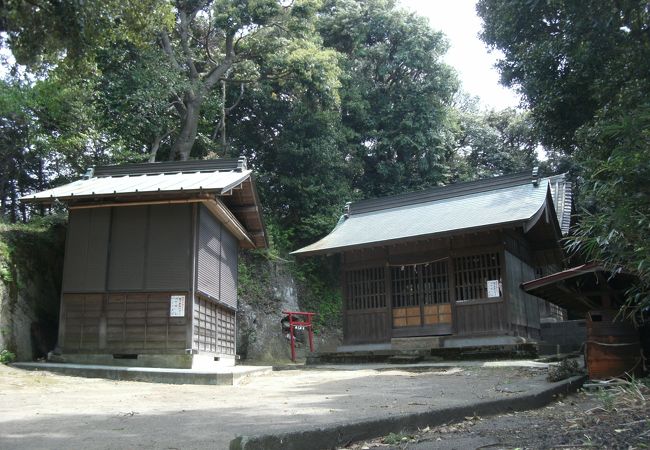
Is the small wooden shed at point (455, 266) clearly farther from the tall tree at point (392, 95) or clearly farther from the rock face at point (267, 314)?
the tall tree at point (392, 95)

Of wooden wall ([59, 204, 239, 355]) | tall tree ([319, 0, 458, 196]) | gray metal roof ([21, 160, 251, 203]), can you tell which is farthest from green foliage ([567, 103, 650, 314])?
tall tree ([319, 0, 458, 196])

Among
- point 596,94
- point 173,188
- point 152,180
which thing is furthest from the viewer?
point 152,180

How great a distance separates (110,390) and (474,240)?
35.2 ft

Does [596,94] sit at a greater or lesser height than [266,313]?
greater

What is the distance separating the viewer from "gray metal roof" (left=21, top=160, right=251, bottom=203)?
12.1 meters

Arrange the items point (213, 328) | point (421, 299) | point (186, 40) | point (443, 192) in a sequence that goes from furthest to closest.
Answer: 1. point (186, 40)
2. point (443, 192)
3. point (421, 299)
4. point (213, 328)

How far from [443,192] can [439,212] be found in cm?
208

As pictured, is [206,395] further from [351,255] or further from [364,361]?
[351,255]

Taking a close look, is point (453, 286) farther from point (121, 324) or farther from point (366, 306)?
point (121, 324)

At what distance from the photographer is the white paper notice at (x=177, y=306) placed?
12.1m

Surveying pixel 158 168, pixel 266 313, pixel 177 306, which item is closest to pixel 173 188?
pixel 177 306

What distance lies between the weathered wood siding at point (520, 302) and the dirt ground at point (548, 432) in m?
9.44

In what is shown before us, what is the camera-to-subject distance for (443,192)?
2020 centimetres

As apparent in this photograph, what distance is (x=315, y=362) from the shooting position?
53.8 feet
